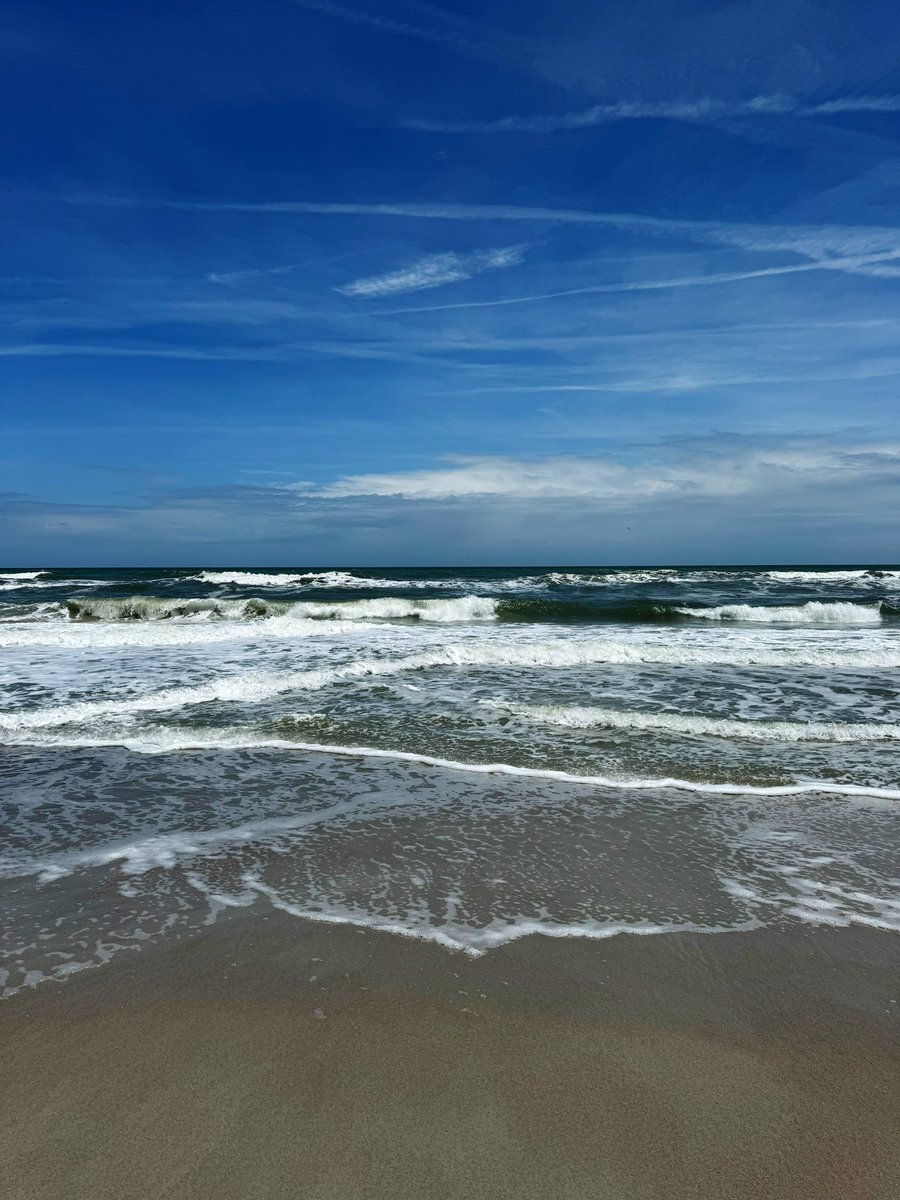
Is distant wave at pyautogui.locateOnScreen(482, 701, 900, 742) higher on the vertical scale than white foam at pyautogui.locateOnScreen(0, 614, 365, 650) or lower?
lower

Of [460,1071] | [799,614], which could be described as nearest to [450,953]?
[460,1071]

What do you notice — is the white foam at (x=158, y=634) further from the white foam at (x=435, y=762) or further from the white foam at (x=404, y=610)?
the white foam at (x=435, y=762)

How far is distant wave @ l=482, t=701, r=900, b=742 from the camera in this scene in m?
7.13

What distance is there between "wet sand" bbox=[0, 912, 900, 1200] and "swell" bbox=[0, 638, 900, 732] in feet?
20.5

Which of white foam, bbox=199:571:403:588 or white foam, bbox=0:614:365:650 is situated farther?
white foam, bbox=199:571:403:588

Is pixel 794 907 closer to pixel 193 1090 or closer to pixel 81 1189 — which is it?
pixel 193 1090

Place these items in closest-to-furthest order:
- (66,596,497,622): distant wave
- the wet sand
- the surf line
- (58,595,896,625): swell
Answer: the wet sand
the surf line
(58,595,896,625): swell
(66,596,497,622): distant wave

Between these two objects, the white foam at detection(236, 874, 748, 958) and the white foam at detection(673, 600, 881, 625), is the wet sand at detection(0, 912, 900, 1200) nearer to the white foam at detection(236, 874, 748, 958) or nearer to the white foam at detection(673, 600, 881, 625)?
the white foam at detection(236, 874, 748, 958)

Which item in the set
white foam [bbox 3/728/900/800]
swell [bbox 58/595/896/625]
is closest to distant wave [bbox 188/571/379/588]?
swell [bbox 58/595/896/625]

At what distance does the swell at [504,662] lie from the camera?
915 centimetres

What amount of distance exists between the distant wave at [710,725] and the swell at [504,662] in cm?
344

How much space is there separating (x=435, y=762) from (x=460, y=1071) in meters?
3.93

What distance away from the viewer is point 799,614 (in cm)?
2406

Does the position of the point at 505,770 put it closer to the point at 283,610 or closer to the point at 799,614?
the point at 283,610
